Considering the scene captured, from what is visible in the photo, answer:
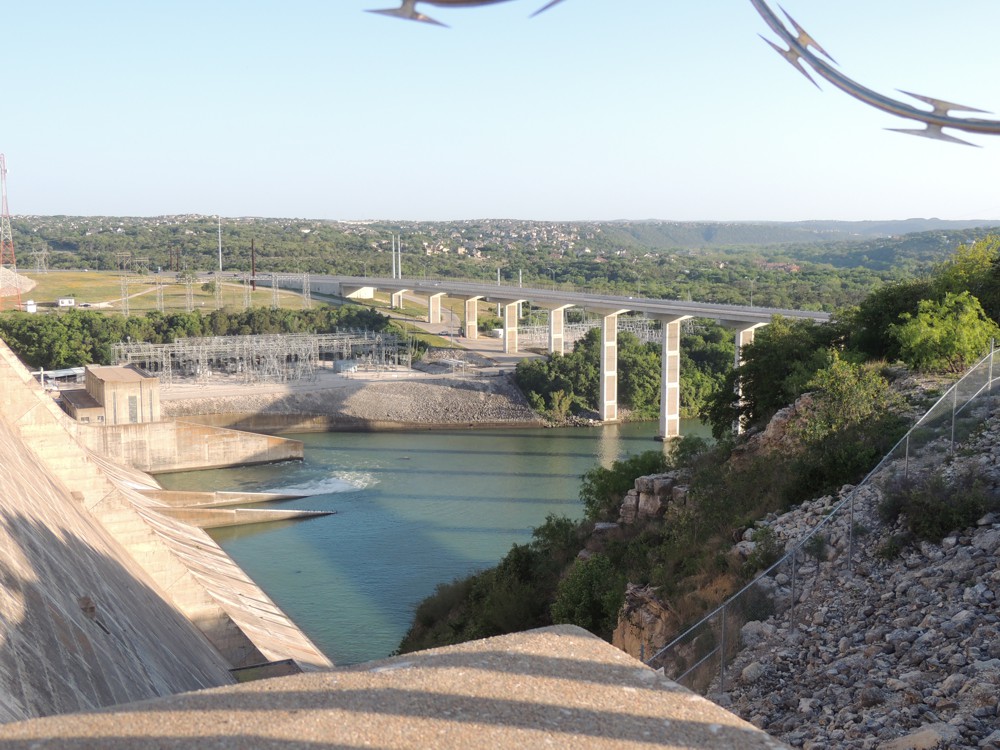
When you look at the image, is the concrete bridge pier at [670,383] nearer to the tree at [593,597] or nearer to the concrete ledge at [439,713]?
the tree at [593,597]

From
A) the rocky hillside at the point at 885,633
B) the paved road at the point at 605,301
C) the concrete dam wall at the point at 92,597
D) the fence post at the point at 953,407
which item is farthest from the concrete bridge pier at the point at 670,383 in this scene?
the rocky hillside at the point at 885,633

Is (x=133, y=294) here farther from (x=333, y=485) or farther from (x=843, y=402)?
(x=843, y=402)

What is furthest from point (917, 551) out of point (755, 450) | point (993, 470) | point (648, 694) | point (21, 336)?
point (21, 336)

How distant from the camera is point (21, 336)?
166 ft

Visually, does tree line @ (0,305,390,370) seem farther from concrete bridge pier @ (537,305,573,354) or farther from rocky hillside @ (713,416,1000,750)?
rocky hillside @ (713,416,1000,750)

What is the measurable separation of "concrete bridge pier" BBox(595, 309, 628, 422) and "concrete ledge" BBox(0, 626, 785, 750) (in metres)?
43.0

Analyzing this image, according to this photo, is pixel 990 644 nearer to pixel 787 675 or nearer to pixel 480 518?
pixel 787 675

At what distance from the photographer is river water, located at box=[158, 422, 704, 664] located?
21.5 m

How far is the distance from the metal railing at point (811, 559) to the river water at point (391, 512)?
1060 centimetres

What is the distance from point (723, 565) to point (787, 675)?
3.13 meters

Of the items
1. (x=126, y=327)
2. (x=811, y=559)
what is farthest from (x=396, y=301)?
(x=811, y=559)

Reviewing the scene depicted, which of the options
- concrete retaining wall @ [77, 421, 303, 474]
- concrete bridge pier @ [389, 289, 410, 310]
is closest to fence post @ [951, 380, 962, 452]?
concrete retaining wall @ [77, 421, 303, 474]

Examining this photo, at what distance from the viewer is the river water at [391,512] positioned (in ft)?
70.5

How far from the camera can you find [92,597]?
10.4 meters
